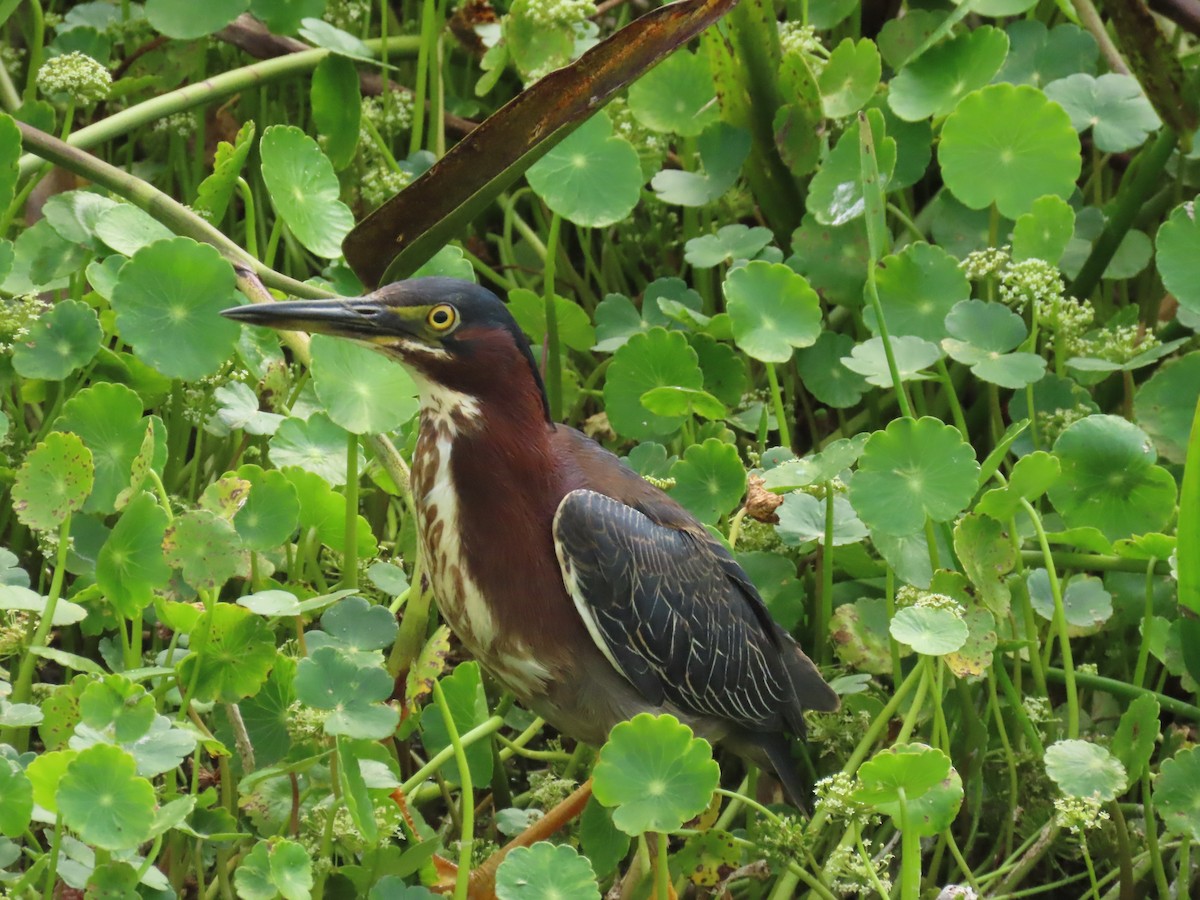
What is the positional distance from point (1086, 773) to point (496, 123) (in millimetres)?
1387

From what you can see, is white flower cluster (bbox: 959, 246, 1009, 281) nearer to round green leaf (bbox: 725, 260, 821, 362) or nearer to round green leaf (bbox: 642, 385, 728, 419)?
round green leaf (bbox: 725, 260, 821, 362)

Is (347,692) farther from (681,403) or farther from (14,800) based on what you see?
(681,403)

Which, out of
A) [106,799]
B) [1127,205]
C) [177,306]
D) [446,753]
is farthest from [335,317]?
[1127,205]

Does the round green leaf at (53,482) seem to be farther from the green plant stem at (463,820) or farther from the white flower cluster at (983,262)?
the white flower cluster at (983,262)

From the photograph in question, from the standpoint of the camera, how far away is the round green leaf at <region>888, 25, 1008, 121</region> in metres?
3.28

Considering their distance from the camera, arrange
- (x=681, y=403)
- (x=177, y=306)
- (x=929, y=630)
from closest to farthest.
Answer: (x=929, y=630) < (x=177, y=306) < (x=681, y=403)

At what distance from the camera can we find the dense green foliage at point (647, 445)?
7.22 feet

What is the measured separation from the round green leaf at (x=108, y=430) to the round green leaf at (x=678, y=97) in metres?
1.49

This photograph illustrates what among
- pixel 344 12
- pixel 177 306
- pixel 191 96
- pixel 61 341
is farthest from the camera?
pixel 344 12

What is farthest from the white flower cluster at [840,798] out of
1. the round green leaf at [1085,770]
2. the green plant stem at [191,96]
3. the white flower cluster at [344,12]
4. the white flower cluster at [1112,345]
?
the white flower cluster at [344,12]

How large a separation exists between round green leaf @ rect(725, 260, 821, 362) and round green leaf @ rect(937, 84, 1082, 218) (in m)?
0.45

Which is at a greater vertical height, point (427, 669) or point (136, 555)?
point (136, 555)

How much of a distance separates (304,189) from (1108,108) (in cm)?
177

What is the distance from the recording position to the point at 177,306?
98.2 inches
